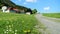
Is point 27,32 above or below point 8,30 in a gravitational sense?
below

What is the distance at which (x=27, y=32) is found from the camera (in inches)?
316

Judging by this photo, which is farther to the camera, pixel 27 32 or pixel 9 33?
pixel 27 32

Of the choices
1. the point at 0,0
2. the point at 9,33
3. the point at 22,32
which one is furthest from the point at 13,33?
the point at 0,0

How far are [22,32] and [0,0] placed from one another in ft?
193

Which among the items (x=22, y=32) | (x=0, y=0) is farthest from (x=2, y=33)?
(x=0, y=0)

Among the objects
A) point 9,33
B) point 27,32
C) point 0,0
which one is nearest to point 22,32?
point 27,32

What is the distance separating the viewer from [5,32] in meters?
5.92

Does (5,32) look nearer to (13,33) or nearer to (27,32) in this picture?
(13,33)

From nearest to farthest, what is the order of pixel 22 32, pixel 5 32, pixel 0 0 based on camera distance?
1. pixel 5 32
2. pixel 22 32
3. pixel 0 0

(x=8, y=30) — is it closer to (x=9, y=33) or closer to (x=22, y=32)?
(x=9, y=33)

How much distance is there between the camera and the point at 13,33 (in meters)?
6.11

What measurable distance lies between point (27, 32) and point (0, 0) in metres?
58.4

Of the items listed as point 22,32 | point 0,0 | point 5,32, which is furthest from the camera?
point 0,0

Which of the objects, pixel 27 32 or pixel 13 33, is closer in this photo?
pixel 13 33
